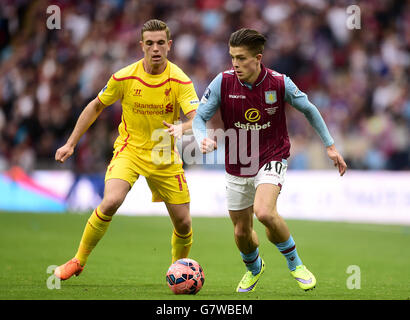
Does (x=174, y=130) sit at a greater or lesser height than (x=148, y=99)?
lesser

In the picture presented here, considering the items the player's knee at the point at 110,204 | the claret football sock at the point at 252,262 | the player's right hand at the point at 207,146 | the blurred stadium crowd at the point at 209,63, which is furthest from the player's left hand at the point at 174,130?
the blurred stadium crowd at the point at 209,63

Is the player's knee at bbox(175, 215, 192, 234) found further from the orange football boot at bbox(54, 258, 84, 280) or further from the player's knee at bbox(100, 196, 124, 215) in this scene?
the orange football boot at bbox(54, 258, 84, 280)

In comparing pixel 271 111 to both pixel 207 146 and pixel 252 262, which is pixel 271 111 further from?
pixel 252 262

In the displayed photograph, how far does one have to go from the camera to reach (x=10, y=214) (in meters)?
16.2

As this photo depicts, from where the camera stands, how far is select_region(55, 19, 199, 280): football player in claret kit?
760 cm

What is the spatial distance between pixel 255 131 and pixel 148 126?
3.85ft

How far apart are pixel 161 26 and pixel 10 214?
9592mm

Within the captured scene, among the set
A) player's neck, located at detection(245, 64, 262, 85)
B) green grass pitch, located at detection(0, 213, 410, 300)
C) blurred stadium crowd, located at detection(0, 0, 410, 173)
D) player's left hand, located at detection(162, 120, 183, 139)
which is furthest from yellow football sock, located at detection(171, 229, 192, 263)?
blurred stadium crowd, located at detection(0, 0, 410, 173)

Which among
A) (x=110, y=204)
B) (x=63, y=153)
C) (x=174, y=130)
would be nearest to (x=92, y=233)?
(x=110, y=204)

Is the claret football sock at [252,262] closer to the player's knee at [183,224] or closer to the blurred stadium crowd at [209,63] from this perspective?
the player's knee at [183,224]

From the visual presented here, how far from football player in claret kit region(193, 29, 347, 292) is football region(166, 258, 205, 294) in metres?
0.60

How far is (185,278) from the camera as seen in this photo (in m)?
6.98
